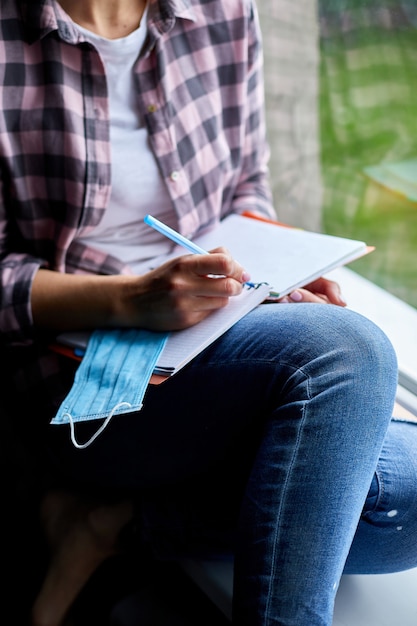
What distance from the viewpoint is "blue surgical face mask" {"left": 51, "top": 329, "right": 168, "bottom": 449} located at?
2.61 feet

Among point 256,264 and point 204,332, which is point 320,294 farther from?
point 204,332

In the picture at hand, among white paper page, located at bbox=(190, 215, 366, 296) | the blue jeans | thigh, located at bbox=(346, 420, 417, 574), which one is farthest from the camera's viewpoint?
white paper page, located at bbox=(190, 215, 366, 296)

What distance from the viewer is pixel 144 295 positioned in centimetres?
89

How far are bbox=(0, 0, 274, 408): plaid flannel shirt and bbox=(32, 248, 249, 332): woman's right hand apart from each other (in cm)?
4

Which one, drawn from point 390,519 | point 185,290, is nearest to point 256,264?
point 185,290

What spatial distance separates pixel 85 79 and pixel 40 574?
791mm

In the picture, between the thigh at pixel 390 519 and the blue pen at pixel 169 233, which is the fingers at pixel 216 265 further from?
the thigh at pixel 390 519

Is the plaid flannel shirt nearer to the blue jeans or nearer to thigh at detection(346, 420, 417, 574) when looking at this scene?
the blue jeans

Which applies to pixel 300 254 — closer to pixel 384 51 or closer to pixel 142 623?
pixel 384 51

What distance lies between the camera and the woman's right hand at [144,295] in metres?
0.85

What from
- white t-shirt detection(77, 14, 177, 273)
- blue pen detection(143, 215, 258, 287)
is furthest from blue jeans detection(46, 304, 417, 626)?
white t-shirt detection(77, 14, 177, 273)

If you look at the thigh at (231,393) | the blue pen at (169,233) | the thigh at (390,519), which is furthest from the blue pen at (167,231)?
the thigh at (390,519)

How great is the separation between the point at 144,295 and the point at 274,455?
257 mm

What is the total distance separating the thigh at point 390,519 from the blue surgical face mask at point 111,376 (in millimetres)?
285
